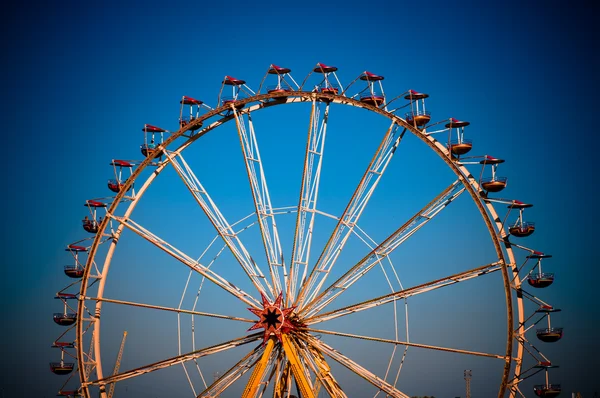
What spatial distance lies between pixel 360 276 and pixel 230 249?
708cm

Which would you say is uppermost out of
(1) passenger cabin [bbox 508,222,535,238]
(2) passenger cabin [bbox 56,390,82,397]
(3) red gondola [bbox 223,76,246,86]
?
(3) red gondola [bbox 223,76,246,86]

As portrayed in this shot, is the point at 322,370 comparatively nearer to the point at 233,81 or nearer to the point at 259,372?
the point at 259,372

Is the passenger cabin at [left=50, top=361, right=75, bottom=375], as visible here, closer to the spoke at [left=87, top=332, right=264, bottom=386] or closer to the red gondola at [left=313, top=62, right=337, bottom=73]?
the spoke at [left=87, top=332, right=264, bottom=386]

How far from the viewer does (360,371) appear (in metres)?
41.1

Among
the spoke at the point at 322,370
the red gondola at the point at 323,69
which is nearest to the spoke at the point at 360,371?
the spoke at the point at 322,370

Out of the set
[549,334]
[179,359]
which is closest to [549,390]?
[549,334]

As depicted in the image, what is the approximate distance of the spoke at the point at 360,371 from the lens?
4053 cm

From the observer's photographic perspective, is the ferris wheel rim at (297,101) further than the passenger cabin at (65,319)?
No

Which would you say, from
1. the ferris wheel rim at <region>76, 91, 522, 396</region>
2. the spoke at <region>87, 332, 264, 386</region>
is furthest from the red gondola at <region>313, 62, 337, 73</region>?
the spoke at <region>87, 332, 264, 386</region>

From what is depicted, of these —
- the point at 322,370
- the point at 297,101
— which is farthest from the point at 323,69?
the point at 322,370

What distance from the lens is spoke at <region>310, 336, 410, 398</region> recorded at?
40.5 meters

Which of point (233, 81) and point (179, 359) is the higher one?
point (233, 81)

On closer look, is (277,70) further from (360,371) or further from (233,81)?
(360,371)

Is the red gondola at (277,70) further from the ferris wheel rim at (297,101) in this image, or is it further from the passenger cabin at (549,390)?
the passenger cabin at (549,390)
